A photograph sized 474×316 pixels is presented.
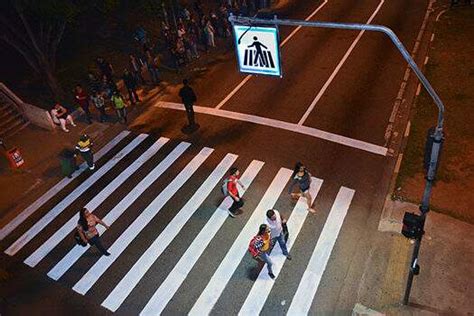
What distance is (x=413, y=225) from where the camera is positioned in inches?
336

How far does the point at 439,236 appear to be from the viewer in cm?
1152

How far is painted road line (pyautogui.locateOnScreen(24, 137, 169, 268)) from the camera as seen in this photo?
1302cm

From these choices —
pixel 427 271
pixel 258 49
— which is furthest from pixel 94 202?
pixel 427 271

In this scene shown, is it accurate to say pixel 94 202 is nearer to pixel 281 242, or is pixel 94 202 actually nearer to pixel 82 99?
pixel 82 99

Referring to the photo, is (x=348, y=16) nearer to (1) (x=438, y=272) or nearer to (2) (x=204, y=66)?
(2) (x=204, y=66)

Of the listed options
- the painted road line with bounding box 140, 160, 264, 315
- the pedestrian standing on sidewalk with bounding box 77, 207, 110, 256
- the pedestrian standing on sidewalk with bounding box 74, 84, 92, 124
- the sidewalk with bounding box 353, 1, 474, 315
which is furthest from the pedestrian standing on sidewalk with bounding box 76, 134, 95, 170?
the sidewalk with bounding box 353, 1, 474, 315

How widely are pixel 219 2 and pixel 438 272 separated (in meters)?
24.0

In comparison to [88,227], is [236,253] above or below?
below

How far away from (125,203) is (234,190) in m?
4.36

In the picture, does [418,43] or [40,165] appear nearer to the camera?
[40,165]

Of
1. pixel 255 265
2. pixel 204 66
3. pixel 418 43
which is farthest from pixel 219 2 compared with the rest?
pixel 255 265

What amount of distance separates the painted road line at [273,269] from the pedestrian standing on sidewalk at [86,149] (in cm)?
820

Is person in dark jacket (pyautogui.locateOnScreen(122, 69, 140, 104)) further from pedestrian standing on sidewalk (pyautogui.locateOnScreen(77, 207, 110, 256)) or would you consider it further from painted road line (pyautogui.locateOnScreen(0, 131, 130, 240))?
pedestrian standing on sidewalk (pyautogui.locateOnScreen(77, 207, 110, 256))

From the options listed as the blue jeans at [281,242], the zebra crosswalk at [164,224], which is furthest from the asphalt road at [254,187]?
the blue jeans at [281,242]
